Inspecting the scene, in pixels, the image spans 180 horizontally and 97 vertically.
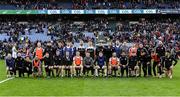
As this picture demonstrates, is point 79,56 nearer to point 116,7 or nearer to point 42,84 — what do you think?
point 42,84

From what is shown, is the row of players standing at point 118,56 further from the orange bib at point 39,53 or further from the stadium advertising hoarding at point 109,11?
the stadium advertising hoarding at point 109,11

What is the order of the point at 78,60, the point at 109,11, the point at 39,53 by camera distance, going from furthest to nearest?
the point at 109,11
the point at 39,53
the point at 78,60

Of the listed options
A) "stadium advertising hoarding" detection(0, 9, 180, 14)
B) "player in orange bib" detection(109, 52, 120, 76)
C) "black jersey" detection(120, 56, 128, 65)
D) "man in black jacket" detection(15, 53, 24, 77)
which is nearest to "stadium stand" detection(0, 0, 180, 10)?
"stadium advertising hoarding" detection(0, 9, 180, 14)

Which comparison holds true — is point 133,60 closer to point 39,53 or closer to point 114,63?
point 114,63

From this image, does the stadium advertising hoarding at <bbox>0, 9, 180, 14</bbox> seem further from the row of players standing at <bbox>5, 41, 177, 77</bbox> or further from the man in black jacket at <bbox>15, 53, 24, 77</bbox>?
the man in black jacket at <bbox>15, 53, 24, 77</bbox>

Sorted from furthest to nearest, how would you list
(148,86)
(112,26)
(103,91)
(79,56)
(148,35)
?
(112,26)
(148,35)
(79,56)
(148,86)
(103,91)

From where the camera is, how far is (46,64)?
2058cm

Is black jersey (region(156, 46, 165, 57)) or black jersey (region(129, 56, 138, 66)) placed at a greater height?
black jersey (region(156, 46, 165, 57))

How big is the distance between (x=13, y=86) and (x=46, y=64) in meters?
3.39

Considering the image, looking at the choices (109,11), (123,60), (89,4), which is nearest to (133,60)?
(123,60)

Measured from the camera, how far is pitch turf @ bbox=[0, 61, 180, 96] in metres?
15.2

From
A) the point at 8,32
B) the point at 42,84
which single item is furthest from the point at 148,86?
the point at 8,32

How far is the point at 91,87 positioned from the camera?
666 inches

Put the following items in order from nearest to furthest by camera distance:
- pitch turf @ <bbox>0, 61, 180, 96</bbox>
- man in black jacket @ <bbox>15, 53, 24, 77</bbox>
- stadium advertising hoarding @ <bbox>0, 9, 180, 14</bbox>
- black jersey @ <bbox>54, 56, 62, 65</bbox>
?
1. pitch turf @ <bbox>0, 61, 180, 96</bbox>
2. black jersey @ <bbox>54, 56, 62, 65</bbox>
3. man in black jacket @ <bbox>15, 53, 24, 77</bbox>
4. stadium advertising hoarding @ <bbox>0, 9, 180, 14</bbox>
